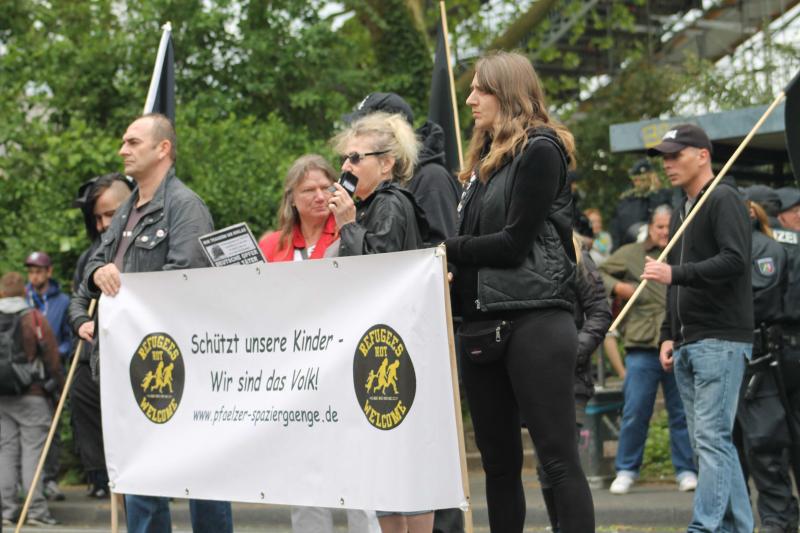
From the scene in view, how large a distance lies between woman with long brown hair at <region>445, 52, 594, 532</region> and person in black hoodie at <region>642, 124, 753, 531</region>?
1.54m

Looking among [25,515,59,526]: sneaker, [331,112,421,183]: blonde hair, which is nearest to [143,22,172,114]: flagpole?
[331,112,421,183]: blonde hair

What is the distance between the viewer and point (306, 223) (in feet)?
21.0

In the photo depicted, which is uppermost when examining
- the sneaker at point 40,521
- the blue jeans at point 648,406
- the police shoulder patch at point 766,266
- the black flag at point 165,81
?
the black flag at point 165,81

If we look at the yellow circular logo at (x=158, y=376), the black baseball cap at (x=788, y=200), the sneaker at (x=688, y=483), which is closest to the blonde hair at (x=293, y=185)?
the yellow circular logo at (x=158, y=376)

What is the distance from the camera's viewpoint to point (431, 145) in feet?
22.3

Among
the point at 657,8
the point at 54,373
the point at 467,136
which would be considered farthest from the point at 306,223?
the point at 657,8

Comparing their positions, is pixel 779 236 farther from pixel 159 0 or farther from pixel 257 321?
pixel 159 0

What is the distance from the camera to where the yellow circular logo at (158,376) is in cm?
596

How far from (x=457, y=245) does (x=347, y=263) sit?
0.50 m

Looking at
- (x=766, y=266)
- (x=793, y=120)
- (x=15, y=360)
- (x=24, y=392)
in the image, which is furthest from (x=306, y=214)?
(x=24, y=392)

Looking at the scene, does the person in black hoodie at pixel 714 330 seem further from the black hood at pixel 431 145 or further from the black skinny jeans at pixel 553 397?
the black skinny jeans at pixel 553 397

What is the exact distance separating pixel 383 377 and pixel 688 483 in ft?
16.2

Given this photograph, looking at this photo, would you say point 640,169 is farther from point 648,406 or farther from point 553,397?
point 553,397

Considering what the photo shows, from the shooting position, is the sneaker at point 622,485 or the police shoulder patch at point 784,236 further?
the sneaker at point 622,485
